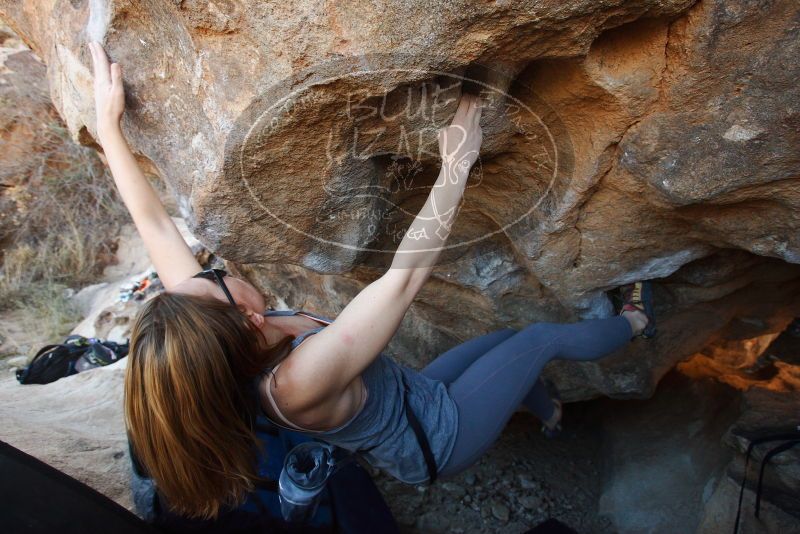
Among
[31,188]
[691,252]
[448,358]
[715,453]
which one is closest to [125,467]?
[448,358]

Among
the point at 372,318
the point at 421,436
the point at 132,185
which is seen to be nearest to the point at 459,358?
the point at 421,436

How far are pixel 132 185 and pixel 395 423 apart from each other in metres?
0.78

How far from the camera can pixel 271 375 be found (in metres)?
0.94

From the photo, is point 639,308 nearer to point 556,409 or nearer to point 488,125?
point 556,409

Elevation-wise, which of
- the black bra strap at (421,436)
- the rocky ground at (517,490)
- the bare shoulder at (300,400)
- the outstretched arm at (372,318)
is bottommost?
the rocky ground at (517,490)

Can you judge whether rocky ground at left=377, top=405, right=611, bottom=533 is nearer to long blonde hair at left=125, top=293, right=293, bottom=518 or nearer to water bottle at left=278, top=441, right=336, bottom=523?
water bottle at left=278, top=441, right=336, bottom=523

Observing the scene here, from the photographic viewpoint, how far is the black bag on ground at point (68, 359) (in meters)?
2.13

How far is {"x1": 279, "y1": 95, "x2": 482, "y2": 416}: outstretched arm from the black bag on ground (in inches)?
68.1

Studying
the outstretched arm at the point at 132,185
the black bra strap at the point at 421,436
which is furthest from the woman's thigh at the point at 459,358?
the outstretched arm at the point at 132,185

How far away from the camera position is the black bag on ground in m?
2.13

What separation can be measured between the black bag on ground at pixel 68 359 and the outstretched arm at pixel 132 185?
1.34 m

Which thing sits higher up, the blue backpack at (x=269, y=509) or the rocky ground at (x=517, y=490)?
the blue backpack at (x=269, y=509)

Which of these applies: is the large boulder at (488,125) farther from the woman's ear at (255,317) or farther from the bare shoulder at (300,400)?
the bare shoulder at (300,400)

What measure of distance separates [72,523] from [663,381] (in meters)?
2.25
